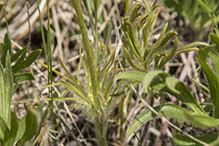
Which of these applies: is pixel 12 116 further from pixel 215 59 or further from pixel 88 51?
pixel 215 59

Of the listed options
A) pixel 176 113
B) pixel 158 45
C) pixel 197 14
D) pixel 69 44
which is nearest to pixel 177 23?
pixel 197 14

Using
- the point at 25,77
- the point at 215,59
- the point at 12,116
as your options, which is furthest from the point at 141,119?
the point at 25,77

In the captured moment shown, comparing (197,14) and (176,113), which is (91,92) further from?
(197,14)

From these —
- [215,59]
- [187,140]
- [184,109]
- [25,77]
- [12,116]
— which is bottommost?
[187,140]

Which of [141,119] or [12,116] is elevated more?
[12,116]

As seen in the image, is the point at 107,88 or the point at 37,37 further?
the point at 37,37

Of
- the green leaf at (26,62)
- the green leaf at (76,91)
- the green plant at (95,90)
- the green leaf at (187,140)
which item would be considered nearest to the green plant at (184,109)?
the green leaf at (187,140)

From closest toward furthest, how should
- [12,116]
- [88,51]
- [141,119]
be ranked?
[12,116]
[141,119]
[88,51]

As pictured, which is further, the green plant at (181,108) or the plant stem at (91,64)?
the plant stem at (91,64)

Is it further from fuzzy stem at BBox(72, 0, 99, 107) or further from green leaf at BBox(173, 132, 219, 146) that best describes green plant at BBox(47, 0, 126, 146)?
green leaf at BBox(173, 132, 219, 146)

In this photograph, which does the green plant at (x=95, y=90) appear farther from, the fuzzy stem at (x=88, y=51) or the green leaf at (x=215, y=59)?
the green leaf at (x=215, y=59)

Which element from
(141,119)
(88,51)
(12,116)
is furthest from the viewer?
(88,51)
